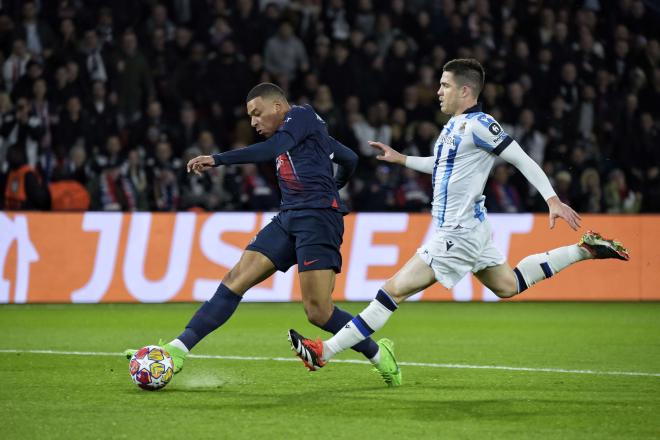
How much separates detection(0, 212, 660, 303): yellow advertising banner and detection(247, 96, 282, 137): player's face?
7615 millimetres

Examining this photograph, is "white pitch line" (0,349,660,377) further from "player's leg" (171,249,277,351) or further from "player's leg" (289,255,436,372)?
"player's leg" (171,249,277,351)

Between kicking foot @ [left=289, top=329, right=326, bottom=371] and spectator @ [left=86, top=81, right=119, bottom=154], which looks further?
spectator @ [left=86, top=81, right=119, bottom=154]

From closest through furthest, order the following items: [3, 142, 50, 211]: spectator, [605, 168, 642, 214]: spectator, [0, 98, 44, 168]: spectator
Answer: [3, 142, 50, 211]: spectator
[0, 98, 44, 168]: spectator
[605, 168, 642, 214]: spectator

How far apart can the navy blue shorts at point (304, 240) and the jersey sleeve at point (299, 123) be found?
1.68ft

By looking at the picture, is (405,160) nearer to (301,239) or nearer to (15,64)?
(301,239)

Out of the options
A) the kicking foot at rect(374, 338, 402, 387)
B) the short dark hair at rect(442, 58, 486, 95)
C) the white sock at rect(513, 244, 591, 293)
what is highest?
the short dark hair at rect(442, 58, 486, 95)

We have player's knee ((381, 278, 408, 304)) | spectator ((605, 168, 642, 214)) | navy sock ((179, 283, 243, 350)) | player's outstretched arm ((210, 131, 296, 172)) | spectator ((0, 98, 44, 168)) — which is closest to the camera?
player's outstretched arm ((210, 131, 296, 172))

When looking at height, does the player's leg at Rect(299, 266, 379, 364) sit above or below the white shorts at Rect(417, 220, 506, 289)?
below

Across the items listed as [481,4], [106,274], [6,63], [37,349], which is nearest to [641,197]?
[481,4]

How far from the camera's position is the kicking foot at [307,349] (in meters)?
7.23

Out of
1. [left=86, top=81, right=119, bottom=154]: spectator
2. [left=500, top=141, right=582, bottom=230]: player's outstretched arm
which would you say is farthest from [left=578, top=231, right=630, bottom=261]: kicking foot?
[left=86, top=81, right=119, bottom=154]: spectator

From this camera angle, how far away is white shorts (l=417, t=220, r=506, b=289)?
7.50m

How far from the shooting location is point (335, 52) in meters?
18.6

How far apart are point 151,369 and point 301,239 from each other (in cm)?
126
